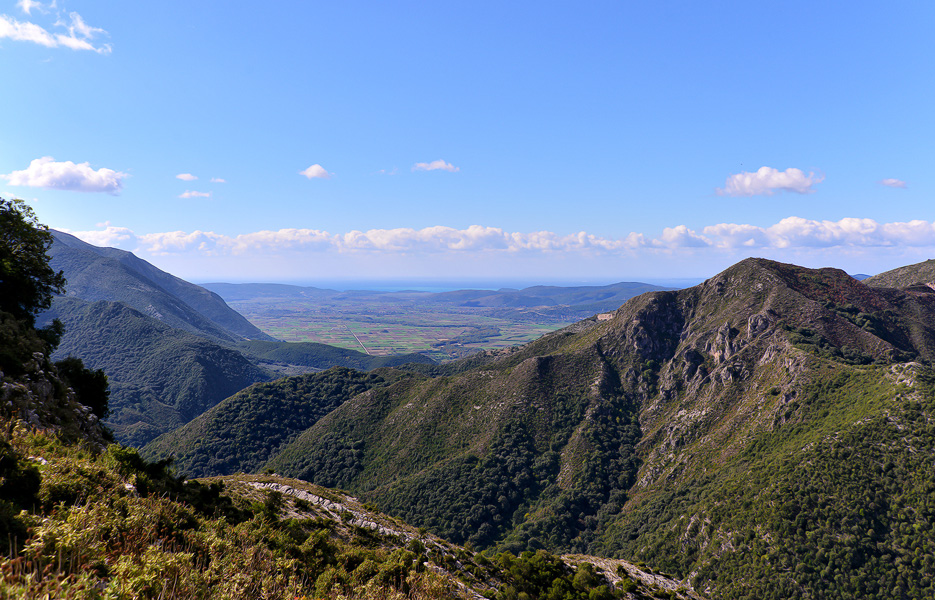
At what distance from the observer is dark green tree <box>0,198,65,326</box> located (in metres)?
31.9

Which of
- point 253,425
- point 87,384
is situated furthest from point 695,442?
point 253,425

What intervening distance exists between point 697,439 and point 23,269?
12721 cm

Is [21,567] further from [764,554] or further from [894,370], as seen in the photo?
[894,370]

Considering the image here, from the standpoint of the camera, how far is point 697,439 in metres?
97.5

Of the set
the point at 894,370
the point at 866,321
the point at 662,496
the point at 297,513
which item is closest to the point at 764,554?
the point at 662,496

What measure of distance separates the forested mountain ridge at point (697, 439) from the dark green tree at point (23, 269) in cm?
8284

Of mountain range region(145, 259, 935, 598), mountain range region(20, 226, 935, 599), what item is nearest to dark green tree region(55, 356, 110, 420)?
mountain range region(20, 226, 935, 599)

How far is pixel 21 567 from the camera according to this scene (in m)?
7.51

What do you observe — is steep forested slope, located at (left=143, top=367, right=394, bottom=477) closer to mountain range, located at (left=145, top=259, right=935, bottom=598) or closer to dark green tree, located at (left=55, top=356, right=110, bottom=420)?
mountain range, located at (left=145, top=259, right=935, bottom=598)

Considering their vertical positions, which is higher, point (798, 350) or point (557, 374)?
point (798, 350)

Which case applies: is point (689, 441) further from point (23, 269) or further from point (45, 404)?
Answer: point (23, 269)

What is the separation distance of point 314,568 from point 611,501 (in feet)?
319

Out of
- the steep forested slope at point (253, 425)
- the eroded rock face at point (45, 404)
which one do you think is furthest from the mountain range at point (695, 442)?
the eroded rock face at point (45, 404)

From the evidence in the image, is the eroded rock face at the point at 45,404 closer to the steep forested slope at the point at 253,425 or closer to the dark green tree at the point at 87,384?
the dark green tree at the point at 87,384
